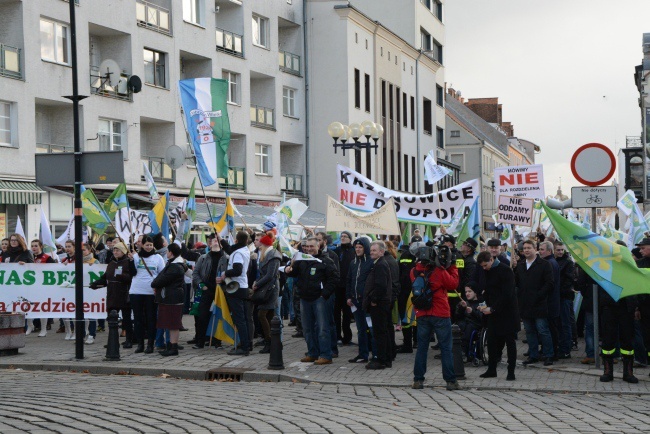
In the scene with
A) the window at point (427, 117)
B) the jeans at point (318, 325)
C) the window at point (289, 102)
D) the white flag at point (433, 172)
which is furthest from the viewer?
the window at point (427, 117)

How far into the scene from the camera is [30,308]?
18.6m

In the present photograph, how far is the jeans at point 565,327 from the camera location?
51.8 feet

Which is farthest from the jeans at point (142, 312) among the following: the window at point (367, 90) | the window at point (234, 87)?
the window at point (367, 90)

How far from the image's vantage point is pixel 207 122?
17406 millimetres

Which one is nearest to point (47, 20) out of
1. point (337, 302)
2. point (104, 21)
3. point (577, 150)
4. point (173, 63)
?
point (104, 21)

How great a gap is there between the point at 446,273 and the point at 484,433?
363cm

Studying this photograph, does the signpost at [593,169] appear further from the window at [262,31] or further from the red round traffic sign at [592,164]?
the window at [262,31]

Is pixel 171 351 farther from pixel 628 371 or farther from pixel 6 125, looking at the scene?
pixel 6 125

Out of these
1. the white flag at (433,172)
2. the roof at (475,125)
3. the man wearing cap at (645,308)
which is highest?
the roof at (475,125)

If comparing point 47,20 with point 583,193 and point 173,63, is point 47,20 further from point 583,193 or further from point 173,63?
point 583,193

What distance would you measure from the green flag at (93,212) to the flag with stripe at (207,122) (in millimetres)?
2278

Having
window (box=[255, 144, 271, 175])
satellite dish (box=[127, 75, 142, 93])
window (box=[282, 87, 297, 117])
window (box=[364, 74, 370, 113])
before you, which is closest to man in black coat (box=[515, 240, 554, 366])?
satellite dish (box=[127, 75, 142, 93])

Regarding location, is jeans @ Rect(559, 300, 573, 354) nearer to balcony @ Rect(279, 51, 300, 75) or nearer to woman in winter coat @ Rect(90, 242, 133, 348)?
woman in winter coat @ Rect(90, 242, 133, 348)

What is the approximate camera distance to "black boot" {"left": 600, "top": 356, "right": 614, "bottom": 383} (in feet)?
43.2
